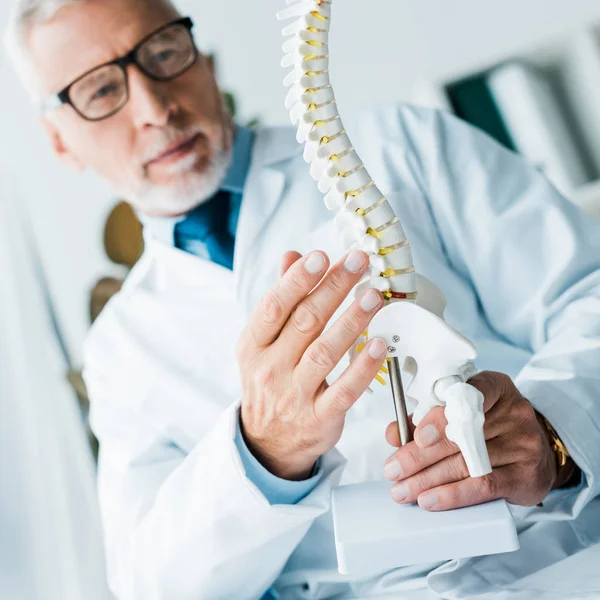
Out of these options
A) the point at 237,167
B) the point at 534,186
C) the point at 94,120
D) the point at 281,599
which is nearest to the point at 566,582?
the point at 281,599

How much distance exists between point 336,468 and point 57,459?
921 millimetres

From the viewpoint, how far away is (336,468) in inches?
31.7

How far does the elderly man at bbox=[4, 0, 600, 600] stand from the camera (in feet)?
2.36

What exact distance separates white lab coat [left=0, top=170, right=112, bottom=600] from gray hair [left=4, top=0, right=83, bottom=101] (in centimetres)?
48

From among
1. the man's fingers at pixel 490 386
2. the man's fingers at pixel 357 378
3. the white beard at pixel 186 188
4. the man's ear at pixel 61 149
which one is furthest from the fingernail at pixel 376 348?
the man's ear at pixel 61 149

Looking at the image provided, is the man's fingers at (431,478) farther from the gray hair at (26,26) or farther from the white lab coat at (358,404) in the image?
the gray hair at (26,26)

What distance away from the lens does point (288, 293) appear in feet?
2.13

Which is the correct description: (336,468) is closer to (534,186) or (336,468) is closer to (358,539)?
(358,539)

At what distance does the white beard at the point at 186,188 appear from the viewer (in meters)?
1.11

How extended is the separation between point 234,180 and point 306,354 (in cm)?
59

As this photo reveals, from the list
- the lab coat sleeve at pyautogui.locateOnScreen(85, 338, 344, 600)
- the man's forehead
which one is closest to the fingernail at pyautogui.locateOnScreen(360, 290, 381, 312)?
the lab coat sleeve at pyautogui.locateOnScreen(85, 338, 344, 600)

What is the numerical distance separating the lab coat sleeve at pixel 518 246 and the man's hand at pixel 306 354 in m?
0.28

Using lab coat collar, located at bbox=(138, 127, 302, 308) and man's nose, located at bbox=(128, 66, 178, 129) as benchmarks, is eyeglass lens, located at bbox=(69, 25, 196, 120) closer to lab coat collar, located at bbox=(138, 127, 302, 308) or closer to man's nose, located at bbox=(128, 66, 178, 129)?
man's nose, located at bbox=(128, 66, 178, 129)

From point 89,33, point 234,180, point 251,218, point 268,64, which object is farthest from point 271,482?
point 268,64
